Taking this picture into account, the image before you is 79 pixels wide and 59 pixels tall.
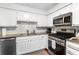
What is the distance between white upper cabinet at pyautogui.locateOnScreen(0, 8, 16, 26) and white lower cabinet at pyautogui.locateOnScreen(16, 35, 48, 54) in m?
0.55

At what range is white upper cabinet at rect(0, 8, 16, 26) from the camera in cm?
203

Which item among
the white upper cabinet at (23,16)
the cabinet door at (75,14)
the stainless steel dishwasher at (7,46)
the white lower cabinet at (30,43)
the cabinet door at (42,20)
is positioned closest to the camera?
the cabinet door at (75,14)

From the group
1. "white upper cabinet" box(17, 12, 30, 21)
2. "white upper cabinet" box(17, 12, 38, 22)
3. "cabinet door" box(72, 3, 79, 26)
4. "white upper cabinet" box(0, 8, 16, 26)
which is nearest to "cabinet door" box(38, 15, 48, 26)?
"white upper cabinet" box(17, 12, 38, 22)

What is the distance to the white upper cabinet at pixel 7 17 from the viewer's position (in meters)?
2.03

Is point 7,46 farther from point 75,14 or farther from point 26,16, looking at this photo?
point 75,14

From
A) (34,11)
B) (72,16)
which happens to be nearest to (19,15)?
(34,11)

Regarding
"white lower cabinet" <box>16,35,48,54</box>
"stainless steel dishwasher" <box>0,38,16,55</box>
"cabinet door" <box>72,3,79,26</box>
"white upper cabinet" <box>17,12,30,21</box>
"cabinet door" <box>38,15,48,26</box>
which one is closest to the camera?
"cabinet door" <box>72,3,79,26</box>

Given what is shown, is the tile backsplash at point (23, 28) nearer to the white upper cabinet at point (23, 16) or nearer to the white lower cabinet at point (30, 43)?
the white upper cabinet at point (23, 16)

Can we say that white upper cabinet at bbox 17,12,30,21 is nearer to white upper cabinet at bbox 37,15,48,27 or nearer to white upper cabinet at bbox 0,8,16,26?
white upper cabinet at bbox 0,8,16,26

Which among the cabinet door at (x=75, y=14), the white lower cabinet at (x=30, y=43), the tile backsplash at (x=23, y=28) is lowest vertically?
the white lower cabinet at (x=30, y=43)

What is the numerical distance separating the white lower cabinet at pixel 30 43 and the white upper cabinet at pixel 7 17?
1.79 feet

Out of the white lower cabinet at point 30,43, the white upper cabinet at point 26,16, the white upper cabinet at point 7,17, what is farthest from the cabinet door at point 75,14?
the white upper cabinet at point 7,17

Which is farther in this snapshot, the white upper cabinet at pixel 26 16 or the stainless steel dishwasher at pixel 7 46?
the white upper cabinet at pixel 26 16

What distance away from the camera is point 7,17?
6.95 ft
